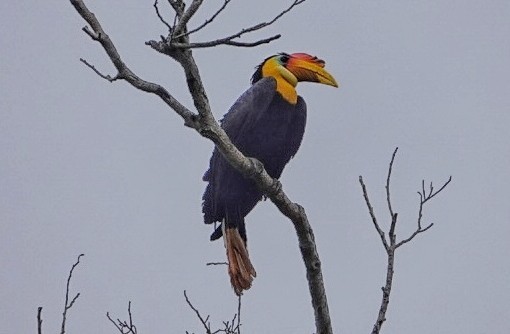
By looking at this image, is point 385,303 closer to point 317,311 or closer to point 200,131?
point 317,311

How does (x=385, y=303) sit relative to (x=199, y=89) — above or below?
below

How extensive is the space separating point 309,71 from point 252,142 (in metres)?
0.75

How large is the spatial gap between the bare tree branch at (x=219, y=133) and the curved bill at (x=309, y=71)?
5.90 ft

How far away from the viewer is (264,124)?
557 centimetres

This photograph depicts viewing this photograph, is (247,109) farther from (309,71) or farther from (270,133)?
(309,71)

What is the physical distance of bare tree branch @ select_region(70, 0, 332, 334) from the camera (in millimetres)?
3125

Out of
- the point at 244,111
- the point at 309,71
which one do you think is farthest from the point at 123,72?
the point at 309,71

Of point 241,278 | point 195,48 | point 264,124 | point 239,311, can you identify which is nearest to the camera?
point 195,48

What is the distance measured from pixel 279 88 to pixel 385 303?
90.7 inches

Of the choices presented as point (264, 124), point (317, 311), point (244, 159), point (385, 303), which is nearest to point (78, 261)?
point (244, 159)

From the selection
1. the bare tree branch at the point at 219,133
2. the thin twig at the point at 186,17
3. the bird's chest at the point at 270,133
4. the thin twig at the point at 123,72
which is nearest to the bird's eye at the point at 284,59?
the bird's chest at the point at 270,133

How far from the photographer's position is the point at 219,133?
11.9ft

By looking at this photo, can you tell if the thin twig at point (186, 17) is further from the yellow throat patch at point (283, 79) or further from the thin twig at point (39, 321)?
the yellow throat patch at point (283, 79)

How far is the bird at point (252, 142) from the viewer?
5449mm
